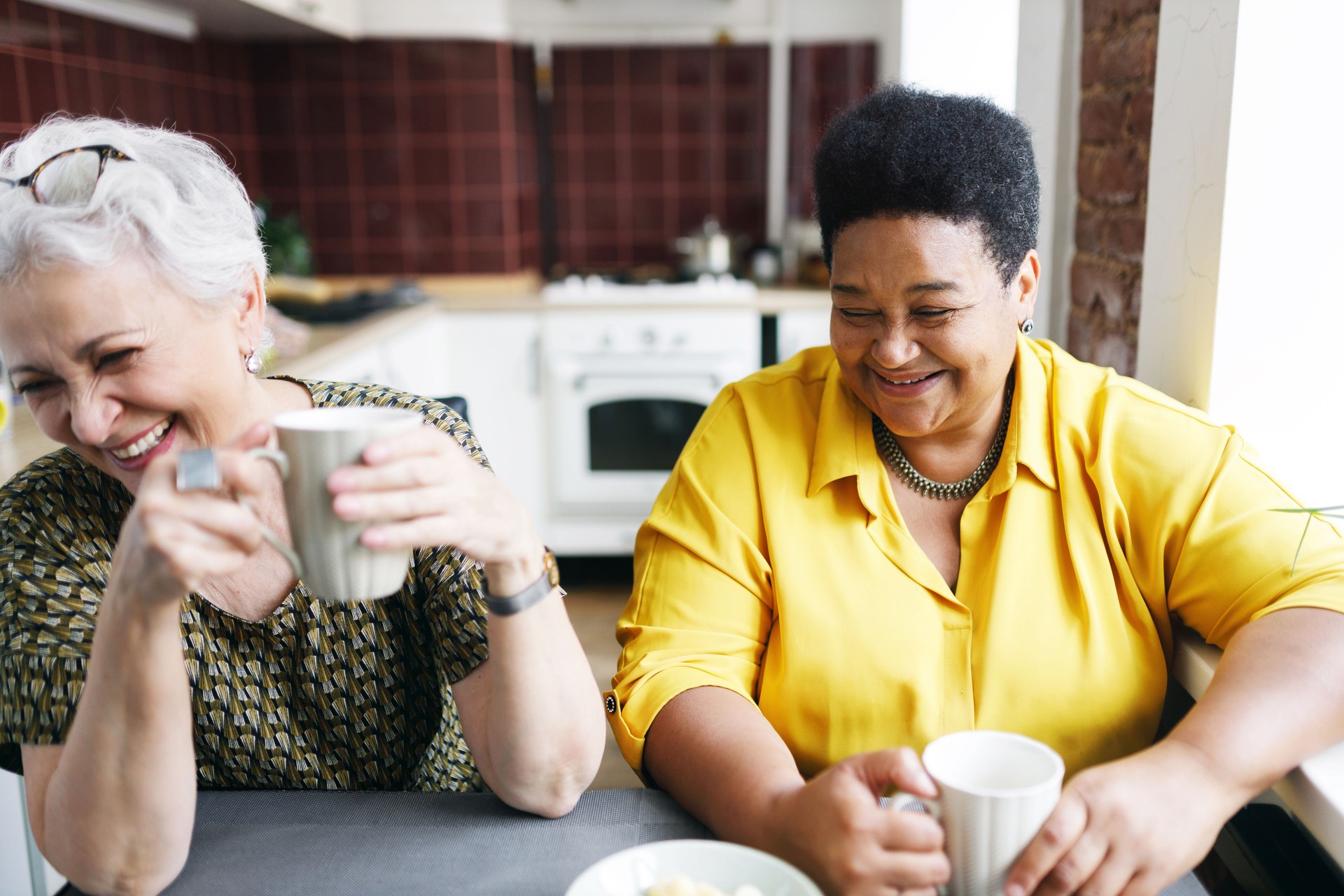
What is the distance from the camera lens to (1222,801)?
813mm

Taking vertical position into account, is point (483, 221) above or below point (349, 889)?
above

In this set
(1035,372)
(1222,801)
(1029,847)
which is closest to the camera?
(1029,847)

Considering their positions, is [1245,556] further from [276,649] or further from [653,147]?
[653,147]

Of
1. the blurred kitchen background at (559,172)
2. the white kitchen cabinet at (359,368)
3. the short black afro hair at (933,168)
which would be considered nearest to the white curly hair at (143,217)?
the short black afro hair at (933,168)

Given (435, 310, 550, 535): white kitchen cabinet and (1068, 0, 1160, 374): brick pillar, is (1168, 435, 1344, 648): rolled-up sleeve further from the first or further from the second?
(435, 310, 550, 535): white kitchen cabinet

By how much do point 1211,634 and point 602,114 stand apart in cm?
342

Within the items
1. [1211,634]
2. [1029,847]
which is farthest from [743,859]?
[1211,634]

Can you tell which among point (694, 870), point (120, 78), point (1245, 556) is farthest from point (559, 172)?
point (694, 870)

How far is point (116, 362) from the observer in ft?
2.86

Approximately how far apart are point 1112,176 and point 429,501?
1.32 m

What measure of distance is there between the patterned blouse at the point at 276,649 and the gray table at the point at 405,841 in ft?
0.36

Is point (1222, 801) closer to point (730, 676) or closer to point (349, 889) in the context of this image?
point (730, 676)

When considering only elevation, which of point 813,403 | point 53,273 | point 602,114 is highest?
point 602,114

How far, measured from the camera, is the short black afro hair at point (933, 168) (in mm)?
1033
